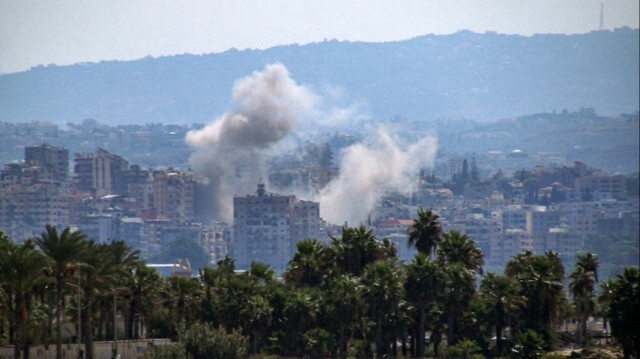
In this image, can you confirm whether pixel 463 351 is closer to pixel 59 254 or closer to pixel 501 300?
pixel 501 300

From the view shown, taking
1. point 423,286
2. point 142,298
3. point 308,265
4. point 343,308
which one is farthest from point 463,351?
point 142,298

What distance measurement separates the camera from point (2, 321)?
82.9 meters

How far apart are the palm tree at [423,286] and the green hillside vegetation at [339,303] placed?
0.08 meters

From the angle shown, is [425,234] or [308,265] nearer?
[425,234]

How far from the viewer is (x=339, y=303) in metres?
90.4

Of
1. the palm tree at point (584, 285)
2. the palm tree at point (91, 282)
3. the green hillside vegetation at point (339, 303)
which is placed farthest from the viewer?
the palm tree at point (584, 285)

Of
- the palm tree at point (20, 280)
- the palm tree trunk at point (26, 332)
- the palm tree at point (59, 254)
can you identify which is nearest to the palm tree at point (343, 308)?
the palm tree at point (59, 254)

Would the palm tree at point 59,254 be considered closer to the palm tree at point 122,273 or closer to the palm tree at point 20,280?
the palm tree at point 20,280

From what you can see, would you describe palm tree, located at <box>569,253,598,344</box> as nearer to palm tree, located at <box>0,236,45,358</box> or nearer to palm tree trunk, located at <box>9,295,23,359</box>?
palm tree, located at <box>0,236,45,358</box>

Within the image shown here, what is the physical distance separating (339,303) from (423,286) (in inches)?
207

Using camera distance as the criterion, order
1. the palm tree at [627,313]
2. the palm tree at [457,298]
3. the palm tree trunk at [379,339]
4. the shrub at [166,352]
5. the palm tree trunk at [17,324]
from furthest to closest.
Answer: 1. the palm tree at [457,298]
2. the palm tree trunk at [379,339]
3. the shrub at [166,352]
4. the palm tree at [627,313]
5. the palm tree trunk at [17,324]

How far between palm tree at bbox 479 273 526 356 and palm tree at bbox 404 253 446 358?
10.5ft

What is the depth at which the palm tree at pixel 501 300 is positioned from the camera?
90000 mm

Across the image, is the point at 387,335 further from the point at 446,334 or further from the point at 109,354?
the point at 109,354
